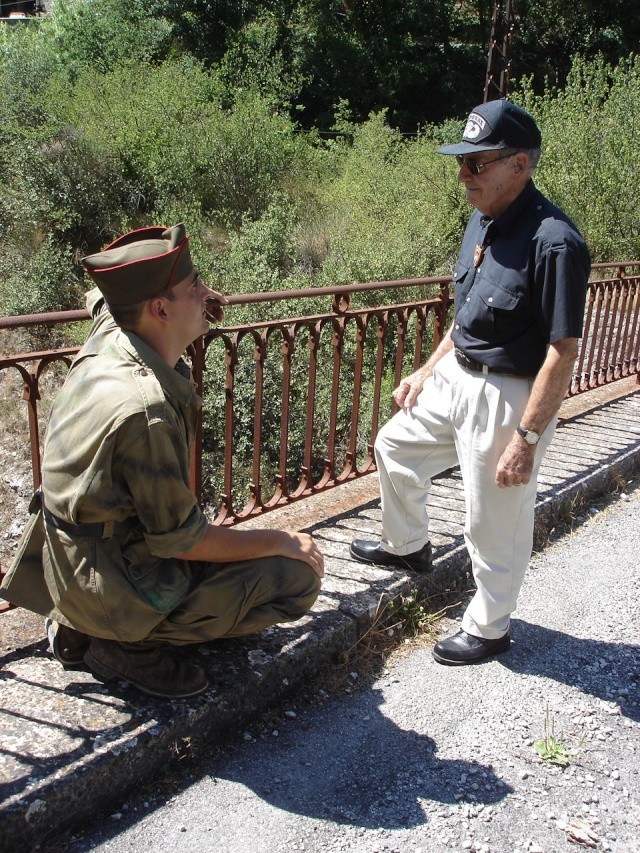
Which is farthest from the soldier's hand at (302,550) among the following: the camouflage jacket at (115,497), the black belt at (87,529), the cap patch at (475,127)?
the cap patch at (475,127)

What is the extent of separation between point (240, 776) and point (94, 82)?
23.1 meters

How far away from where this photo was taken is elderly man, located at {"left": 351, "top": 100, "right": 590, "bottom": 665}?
8.25 feet

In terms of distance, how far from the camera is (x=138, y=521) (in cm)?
212

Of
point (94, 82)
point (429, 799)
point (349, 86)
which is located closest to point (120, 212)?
point (94, 82)

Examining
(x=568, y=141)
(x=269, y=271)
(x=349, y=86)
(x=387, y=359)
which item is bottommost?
(x=387, y=359)

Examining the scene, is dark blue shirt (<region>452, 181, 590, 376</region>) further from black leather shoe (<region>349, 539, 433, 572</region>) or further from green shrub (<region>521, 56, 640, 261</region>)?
green shrub (<region>521, 56, 640, 261</region>)

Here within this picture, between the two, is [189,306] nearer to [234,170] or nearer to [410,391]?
[410,391]

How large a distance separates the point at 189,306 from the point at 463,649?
65.7 inches

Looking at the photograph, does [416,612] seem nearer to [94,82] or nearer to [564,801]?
[564,801]

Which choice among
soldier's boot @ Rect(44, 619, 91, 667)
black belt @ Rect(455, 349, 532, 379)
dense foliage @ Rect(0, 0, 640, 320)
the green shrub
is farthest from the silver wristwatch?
the green shrub

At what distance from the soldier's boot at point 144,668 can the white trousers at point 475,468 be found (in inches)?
44.0

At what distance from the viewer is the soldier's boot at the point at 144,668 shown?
2.29 m

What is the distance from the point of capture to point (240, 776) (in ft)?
7.61

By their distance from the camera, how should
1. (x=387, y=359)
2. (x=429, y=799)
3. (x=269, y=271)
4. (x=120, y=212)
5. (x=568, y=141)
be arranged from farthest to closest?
(x=120, y=212) < (x=568, y=141) < (x=269, y=271) < (x=387, y=359) < (x=429, y=799)
